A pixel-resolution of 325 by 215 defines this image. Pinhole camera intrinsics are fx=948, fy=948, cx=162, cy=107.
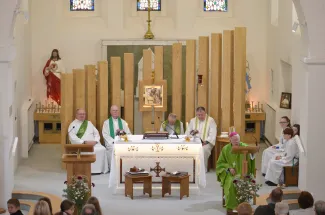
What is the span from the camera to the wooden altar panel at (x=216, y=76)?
22234mm

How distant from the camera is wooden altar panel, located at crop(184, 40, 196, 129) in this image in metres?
22.3

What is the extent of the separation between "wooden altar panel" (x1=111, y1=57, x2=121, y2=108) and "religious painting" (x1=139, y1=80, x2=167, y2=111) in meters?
0.54

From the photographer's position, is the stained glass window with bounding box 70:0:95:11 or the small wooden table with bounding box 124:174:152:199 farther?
the stained glass window with bounding box 70:0:95:11

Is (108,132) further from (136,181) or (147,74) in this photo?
(136,181)

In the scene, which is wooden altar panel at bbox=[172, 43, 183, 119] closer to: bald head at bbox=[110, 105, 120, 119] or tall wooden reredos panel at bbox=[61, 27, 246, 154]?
tall wooden reredos panel at bbox=[61, 27, 246, 154]

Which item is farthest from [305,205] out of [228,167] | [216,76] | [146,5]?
[146,5]

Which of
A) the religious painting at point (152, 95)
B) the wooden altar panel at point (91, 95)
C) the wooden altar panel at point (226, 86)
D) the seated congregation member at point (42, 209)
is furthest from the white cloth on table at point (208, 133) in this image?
the seated congregation member at point (42, 209)

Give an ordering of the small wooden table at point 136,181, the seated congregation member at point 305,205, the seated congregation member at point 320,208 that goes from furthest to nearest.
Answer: the small wooden table at point 136,181 < the seated congregation member at point 305,205 < the seated congregation member at point 320,208

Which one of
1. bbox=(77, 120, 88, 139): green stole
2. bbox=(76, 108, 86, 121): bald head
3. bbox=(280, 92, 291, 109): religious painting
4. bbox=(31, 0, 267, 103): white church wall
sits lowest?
bbox=(77, 120, 88, 139): green stole

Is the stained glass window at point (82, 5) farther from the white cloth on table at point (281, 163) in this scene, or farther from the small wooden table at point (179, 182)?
the small wooden table at point (179, 182)

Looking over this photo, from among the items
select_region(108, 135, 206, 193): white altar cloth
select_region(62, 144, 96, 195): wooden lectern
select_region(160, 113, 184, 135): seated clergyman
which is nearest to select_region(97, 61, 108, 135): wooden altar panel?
select_region(160, 113, 184, 135): seated clergyman

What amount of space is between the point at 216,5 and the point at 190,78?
525 cm

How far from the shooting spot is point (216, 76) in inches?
882

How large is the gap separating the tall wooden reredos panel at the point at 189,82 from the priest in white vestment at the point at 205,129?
46 cm
